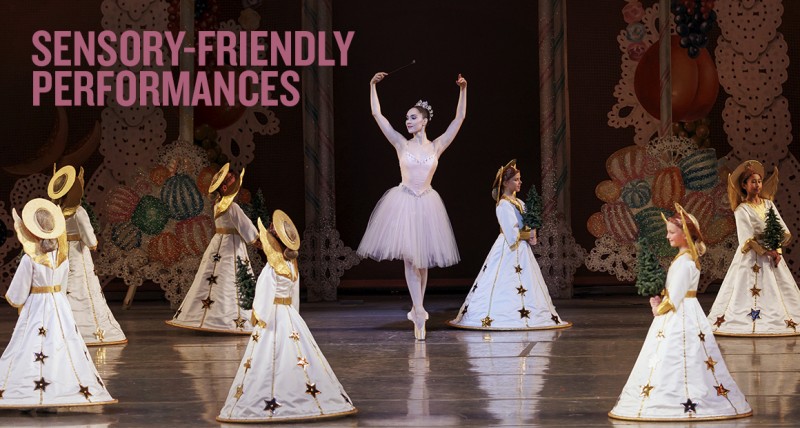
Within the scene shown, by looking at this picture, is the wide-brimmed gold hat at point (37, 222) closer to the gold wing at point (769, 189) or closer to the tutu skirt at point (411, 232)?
the tutu skirt at point (411, 232)

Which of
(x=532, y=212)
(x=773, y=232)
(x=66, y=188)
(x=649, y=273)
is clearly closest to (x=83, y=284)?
(x=66, y=188)

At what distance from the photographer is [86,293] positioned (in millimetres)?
8078

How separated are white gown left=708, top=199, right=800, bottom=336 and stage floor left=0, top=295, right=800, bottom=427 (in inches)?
8.0

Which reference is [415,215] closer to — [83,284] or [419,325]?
[419,325]

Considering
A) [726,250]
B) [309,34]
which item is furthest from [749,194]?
[309,34]

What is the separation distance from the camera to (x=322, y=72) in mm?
10930

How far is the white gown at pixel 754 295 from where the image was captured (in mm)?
7883

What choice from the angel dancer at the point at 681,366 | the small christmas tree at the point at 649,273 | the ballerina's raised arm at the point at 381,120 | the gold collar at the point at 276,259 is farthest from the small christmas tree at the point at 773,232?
the gold collar at the point at 276,259

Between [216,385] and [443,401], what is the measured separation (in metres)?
1.30

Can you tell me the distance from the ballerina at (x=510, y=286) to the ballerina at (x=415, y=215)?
478mm

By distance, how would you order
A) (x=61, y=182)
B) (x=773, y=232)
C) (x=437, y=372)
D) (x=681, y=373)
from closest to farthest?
(x=681, y=373) → (x=437, y=372) → (x=61, y=182) → (x=773, y=232)

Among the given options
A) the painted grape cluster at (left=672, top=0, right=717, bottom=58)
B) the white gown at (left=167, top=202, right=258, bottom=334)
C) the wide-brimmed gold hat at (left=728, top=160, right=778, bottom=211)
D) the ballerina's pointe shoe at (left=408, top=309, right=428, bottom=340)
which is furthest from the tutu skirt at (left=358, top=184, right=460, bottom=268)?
the painted grape cluster at (left=672, top=0, right=717, bottom=58)

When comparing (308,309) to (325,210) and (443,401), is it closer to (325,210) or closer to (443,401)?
(325,210)

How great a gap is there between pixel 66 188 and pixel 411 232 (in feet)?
7.48
